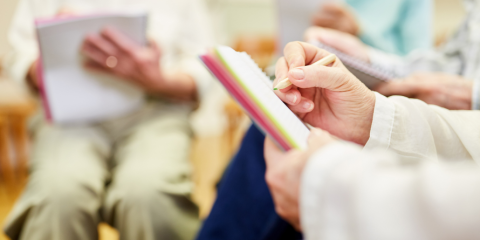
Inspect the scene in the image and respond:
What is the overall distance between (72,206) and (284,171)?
1.18ft

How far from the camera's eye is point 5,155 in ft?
2.83

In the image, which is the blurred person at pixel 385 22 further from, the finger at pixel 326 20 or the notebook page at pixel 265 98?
the notebook page at pixel 265 98

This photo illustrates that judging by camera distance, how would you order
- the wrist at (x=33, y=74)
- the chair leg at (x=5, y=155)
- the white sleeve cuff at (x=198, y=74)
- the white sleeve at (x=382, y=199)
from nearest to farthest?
the white sleeve at (x=382, y=199), the wrist at (x=33, y=74), the white sleeve cuff at (x=198, y=74), the chair leg at (x=5, y=155)

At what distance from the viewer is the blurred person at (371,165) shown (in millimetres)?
171

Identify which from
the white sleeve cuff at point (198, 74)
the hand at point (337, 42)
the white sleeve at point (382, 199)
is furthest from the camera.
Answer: the white sleeve cuff at point (198, 74)

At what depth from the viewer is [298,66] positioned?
27 cm

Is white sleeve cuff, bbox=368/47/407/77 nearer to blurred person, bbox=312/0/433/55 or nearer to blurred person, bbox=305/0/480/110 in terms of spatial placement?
blurred person, bbox=305/0/480/110

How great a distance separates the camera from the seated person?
0.37 metres

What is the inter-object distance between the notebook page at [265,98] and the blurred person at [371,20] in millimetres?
376

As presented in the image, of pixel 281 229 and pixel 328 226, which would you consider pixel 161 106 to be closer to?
pixel 281 229

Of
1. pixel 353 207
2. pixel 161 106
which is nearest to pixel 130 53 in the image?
pixel 161 106

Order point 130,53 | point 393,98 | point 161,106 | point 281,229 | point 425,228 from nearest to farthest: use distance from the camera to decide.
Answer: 1. point 425,228
2. point 393,98
3. point 281,229
4. point 130,53
5. point 161,106

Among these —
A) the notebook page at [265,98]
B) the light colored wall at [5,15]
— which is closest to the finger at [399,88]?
the notebook page at [265,98]

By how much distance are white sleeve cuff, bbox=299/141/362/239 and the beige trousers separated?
0.32m
